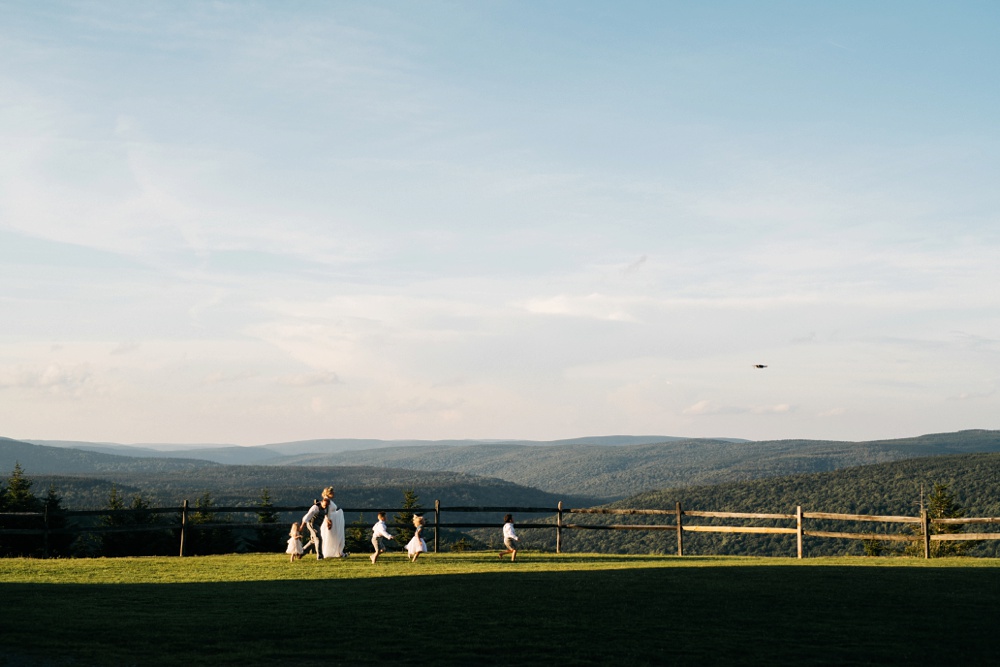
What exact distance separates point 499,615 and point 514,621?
61 cm

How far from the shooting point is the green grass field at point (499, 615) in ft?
38.7

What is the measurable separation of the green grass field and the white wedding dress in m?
2.14

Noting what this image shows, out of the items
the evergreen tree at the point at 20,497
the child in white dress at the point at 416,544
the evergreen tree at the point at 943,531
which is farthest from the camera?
the evergreen tree at the point at 943,531

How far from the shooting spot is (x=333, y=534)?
24969mm

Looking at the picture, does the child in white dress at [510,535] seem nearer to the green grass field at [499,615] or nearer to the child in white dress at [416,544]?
the child in white dress at [416,544]

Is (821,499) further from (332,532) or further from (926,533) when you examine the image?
(332,532)

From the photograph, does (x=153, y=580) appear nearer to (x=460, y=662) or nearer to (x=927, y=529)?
(x=460, y=662)

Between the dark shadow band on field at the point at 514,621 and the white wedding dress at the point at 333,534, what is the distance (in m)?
5.05

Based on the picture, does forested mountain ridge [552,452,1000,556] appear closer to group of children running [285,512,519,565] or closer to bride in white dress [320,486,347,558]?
group of children running [285,512,519,565]

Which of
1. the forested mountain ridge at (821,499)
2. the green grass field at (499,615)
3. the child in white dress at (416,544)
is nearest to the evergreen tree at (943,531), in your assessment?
the forested mountain ridge at (821,499)

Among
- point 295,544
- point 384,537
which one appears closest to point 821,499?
point 384,537

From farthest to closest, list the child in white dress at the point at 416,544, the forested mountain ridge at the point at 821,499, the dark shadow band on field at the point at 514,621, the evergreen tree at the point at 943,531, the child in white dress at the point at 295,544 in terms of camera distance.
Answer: the forested mountain ridge at the point at 821,499 < the evergreen tree at the point at 943,531 < the child in white dress at the point at 416,544 < the child in white dress at the point at 295,544 < the dark shadow band on field at the point at 514,621

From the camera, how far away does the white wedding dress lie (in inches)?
979

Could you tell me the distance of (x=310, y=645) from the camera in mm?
12203
